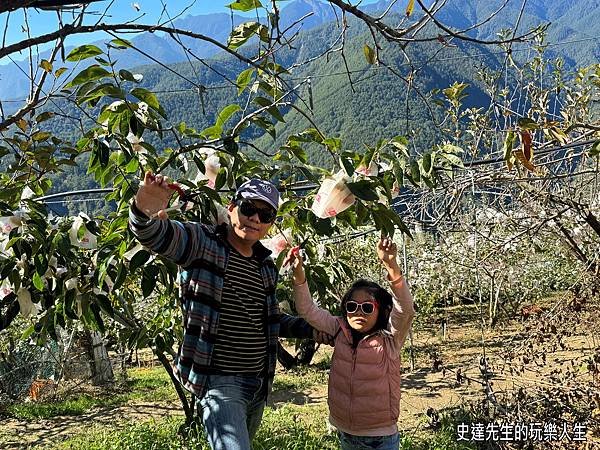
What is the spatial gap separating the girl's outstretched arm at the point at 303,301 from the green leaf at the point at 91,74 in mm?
580

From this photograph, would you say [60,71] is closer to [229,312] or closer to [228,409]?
[229,312]

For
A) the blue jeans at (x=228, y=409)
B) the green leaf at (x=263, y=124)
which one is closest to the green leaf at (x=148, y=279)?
the blue jeans at (x=228, y=409)

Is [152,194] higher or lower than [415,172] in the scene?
lower

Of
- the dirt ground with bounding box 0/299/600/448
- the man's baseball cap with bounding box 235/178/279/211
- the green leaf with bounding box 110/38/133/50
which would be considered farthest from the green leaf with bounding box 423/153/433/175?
the dirt ground with bounding box 0/299/600/448

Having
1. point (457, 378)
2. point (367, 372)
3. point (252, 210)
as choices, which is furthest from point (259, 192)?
point (457, 378)

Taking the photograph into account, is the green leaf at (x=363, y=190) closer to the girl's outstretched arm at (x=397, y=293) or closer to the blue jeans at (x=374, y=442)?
the girl's outstretched arm at (x=397, y=293)

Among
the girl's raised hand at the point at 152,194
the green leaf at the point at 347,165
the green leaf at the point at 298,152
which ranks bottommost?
the girl's raised hand at the point at 152,194

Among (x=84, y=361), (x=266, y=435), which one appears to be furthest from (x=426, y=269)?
(x=266, y=435)

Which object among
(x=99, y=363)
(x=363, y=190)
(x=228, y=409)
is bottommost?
(x=99, y=363)

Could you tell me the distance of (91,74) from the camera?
1141 mm

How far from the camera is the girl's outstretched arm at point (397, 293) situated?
139 centimetres

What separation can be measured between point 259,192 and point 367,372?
1.70 ft

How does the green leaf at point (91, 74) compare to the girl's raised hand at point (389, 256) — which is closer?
the green leaf at point (91, 74)

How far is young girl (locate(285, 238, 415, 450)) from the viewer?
1.40 m
